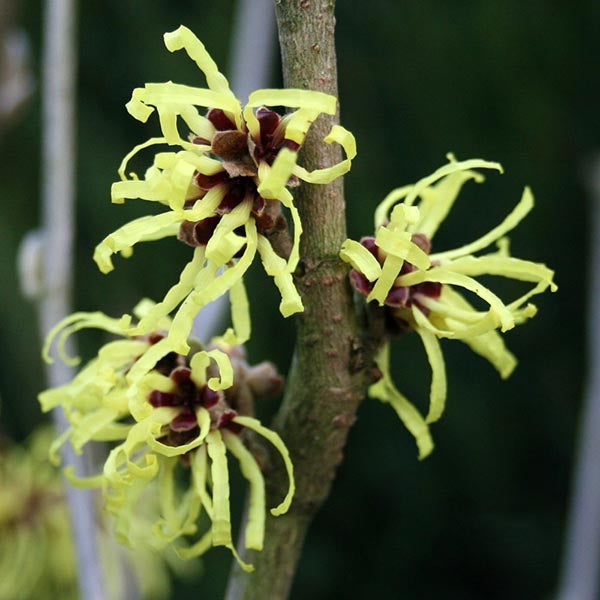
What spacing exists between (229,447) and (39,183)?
5.32ft

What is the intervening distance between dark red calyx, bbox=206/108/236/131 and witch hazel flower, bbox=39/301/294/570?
4.3 inches

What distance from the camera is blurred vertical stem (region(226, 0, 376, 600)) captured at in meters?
0.41

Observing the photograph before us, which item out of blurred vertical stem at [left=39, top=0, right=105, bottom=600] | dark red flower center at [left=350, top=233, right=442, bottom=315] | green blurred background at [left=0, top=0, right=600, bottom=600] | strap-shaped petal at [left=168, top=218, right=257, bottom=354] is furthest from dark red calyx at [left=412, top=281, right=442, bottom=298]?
green blurred background at [left=0, top=0, right=600, bottom=600]

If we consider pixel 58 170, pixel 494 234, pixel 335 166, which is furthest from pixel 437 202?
pixel 58 170

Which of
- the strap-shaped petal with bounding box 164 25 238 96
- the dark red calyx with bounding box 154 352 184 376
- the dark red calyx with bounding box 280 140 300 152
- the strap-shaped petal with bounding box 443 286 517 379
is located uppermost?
the strap-shaped petal with bounding box 164 25 238 96

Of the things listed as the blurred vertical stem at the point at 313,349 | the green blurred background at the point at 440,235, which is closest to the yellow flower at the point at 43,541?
the blurred vertical stem at the point at 313,349

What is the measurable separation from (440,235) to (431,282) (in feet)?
4.38

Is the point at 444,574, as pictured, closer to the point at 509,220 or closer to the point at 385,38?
the point at 385,38

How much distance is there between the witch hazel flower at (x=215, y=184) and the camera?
1.27ft

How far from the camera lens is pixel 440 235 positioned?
5.82 ft

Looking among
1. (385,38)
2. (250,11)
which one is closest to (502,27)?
(385,38)

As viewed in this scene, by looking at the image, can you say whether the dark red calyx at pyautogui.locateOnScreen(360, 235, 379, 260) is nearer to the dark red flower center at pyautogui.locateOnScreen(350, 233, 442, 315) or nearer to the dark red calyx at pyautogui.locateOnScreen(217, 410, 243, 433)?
the dark red flower center at pyautogui.locateOnScreen(350, 233, 442, 315)

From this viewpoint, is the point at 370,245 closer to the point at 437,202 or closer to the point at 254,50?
the point at 437,202

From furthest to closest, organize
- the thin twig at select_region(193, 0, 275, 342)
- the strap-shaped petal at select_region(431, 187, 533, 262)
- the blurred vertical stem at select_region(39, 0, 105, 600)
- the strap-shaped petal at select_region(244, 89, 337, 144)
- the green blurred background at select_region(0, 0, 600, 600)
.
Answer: the green blurred background at select_region(0, 0, 600, 600), the thin twig at select_region(193, 0, 275, 342), the blurred vertical stem at select_region(39, 0, 105, 600), the strap-shaped petal at select_region(431, 187, 533, 262), the strap-shaped petal at select_region(244, 89, 337, 144)
